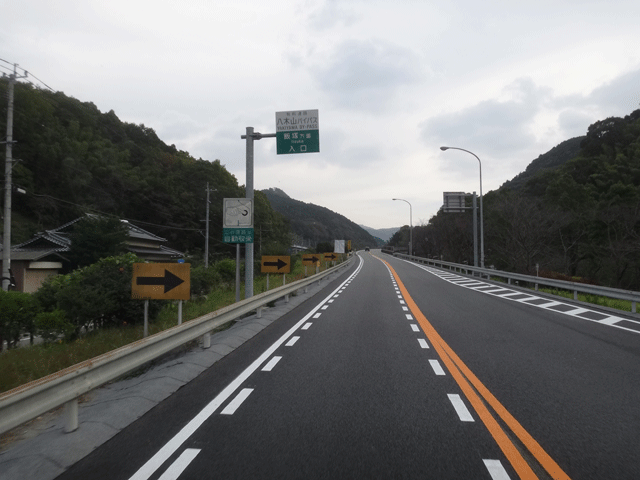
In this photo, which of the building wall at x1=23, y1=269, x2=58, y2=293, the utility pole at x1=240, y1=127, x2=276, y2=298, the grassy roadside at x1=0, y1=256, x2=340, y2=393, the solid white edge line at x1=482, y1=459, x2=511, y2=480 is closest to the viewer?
the solid white edge line at x1=482, y1=459, x2=511, y2=480

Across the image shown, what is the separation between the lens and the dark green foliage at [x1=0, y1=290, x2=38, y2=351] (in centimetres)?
1085

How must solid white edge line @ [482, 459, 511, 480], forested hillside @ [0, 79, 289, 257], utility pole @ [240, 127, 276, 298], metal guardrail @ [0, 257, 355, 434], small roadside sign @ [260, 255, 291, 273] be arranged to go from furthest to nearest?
forested hillside @ [0, 79, 289, 257] → small roadside sign @ [260, 255, 291, 273] → utility pole @ [240, 127, 276, 298] → metal guardrail @ [0, 257, 355, 434] → solid white edge line @ [482, 459, 511, 480]

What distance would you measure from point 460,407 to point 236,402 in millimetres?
2443

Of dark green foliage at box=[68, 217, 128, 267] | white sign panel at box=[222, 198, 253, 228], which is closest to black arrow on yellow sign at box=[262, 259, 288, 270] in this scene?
white sign panel at box=[222, 198, 253, 228]

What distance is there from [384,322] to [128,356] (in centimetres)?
718

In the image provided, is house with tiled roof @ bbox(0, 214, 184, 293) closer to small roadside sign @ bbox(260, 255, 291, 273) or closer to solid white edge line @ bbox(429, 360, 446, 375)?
small roadside sign @ bbox(260, 255, 291, 273)

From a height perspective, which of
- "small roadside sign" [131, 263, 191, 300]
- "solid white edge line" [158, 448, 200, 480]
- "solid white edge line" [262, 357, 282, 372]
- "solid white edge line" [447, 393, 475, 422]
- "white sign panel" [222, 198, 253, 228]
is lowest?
"solid white edge line" [262, 357, 282, 372]

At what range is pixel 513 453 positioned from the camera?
383 centimetres

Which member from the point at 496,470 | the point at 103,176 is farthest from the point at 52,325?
the point at 103,176

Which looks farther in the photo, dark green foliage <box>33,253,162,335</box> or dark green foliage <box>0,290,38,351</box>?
dark green foliage <box>0,290,38,351</box>

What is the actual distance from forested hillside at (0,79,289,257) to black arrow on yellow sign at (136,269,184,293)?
2327 centimetres

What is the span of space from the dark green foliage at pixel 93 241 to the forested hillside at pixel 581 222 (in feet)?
102

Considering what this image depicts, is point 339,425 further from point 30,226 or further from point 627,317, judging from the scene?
point 30,226

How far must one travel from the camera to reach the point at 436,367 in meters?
6.82
